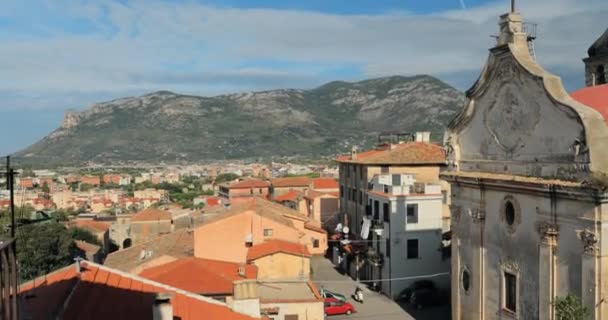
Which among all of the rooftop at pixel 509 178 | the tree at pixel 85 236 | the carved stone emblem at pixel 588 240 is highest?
the rooftop at pixel 509 178

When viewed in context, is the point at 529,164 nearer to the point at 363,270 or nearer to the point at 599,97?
the point at 599,97

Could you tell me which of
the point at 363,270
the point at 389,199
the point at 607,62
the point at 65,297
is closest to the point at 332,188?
the point at 363,270

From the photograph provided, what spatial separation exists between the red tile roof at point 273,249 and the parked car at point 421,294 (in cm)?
637

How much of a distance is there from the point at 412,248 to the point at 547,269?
19.0 metres

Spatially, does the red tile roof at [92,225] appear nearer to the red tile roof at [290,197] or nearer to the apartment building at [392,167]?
the red tile roof at [290,197]

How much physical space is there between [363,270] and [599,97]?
25.2 m

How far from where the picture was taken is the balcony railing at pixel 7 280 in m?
6.37

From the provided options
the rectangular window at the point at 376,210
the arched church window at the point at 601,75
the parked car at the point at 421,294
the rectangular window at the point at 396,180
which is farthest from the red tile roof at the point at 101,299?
the rectangular window at the point at 376,210

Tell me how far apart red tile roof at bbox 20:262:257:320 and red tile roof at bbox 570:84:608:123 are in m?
12.3

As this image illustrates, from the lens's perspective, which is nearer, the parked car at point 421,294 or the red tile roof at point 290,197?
the parked car at point 421,294

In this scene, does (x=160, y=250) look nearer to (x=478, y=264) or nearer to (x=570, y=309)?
(x=478, y=264)

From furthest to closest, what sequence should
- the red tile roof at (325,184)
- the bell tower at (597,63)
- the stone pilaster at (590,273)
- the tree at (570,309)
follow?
the red tile roof at (325,184) → the bell tower at (597,63) → the stone pilaster at (590,273) → the tree at (570,309)

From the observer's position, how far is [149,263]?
1152 inches

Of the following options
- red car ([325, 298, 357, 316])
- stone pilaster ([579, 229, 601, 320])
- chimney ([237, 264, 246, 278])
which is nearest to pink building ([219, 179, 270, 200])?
red car ([325, 298, 357, 316])
